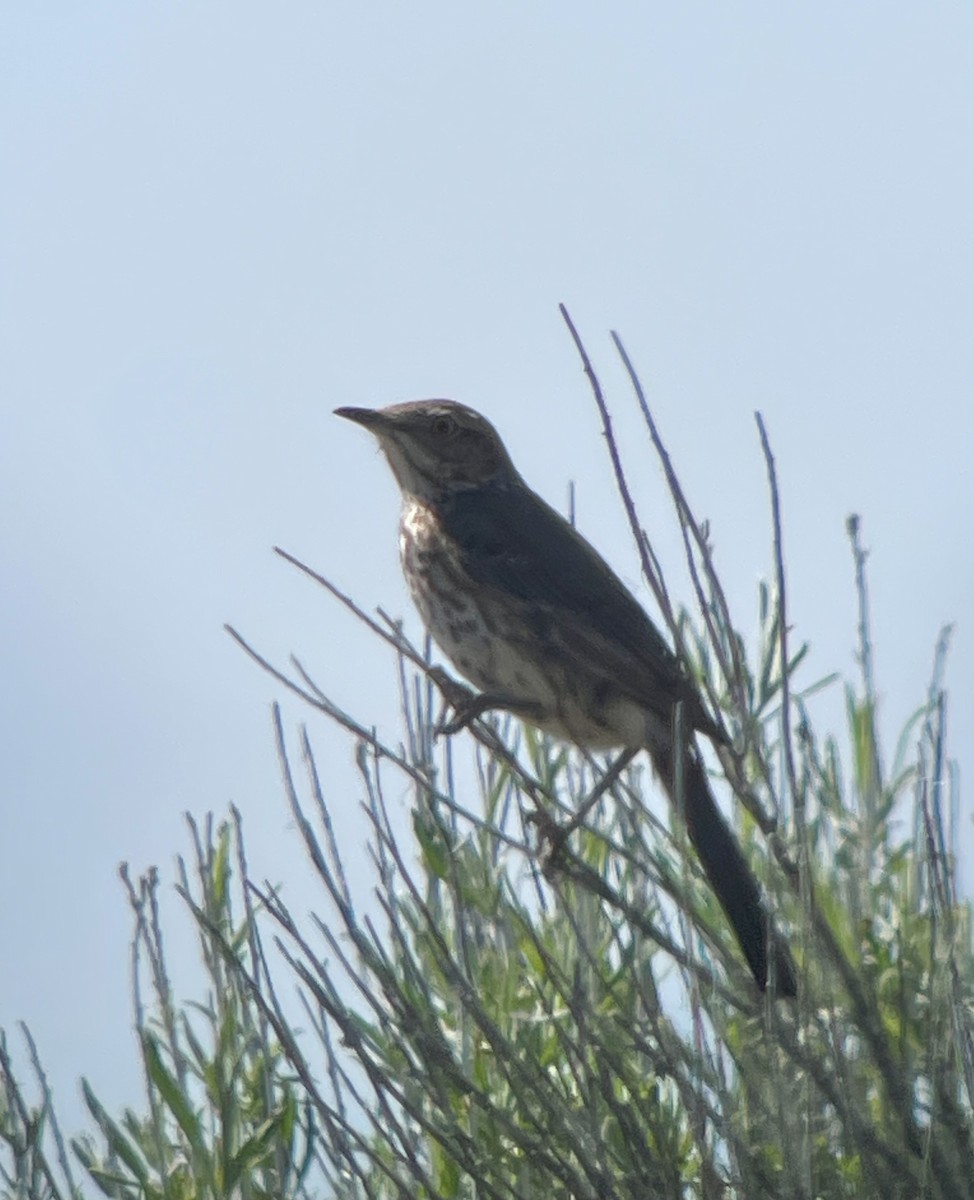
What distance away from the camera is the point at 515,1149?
11.9 ft

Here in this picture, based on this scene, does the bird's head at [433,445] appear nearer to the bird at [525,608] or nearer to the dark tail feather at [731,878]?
the bird at [525,608]

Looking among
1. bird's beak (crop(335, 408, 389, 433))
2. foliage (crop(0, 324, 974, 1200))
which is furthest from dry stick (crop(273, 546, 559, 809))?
bird's beak (crop(335, 408, 389, 433))

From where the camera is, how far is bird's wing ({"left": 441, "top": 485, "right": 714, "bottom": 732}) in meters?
5.55

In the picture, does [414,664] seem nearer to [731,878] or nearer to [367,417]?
[731,878]

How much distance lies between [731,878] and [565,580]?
189cm

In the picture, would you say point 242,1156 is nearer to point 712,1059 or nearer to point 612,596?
point 712,1059

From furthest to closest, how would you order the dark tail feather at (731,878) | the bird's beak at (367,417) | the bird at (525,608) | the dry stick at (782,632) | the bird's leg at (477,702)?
the bird's beak at (367,417) < the bird at (525,608) < the bird's leg at (477,702) < the dark tail feather at (731,878) < the dry stick at (782,632)

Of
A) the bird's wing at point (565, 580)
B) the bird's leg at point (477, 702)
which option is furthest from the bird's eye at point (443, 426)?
the bird's leg at point (477, 702)

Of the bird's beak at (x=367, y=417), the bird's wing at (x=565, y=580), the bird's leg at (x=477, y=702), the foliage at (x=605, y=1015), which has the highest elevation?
the bird's beak at (x=367, y=417)

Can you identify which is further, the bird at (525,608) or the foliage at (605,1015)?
the bird at (525,608)

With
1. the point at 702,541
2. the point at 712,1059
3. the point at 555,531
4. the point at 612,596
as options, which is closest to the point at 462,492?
the point at 555,531

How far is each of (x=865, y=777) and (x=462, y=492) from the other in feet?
9.46

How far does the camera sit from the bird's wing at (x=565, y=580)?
18.2 feet

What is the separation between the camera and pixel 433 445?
6699 millimetres
